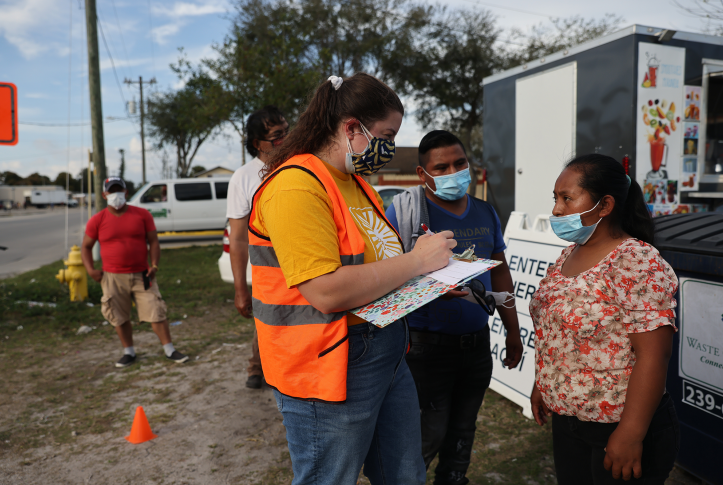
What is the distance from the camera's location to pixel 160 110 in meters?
32.0

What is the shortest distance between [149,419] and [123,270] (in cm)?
177

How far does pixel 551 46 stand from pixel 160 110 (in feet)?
76.9

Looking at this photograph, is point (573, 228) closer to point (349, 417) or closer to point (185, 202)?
Result: point (349, 417)

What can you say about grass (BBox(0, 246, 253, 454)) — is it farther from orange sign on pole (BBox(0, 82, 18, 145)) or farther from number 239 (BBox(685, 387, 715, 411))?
number 239 (BBox(685, 387, 715, 411))

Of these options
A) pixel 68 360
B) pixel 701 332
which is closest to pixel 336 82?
pixel 701 332

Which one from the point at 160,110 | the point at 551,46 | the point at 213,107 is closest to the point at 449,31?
the point at 551,46

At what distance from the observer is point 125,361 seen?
5012 mm

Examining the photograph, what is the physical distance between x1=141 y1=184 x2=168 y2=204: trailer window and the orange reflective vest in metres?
15.0

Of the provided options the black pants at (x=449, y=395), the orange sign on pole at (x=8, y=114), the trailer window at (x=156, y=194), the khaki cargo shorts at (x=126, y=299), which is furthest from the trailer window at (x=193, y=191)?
the black pants at (x=449, y=395)

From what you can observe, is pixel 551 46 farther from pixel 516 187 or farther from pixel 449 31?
pixel 516 187

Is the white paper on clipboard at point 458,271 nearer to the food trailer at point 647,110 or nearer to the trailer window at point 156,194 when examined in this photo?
the food trailer at point 647,110

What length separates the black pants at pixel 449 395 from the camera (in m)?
2.42

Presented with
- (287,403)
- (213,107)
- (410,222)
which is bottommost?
(287,403)

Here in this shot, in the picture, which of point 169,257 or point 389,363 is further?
point 169,257
